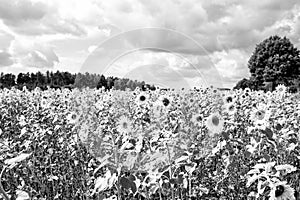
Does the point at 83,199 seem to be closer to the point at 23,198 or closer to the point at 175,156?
the point at 175,156

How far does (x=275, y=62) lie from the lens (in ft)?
104

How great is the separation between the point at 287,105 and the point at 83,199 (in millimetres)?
5015

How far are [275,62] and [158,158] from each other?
103 feet

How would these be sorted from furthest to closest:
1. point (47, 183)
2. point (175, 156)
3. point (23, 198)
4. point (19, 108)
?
point (19, 108) < point (47, 183) < point (175, 156) < point (23, 198)

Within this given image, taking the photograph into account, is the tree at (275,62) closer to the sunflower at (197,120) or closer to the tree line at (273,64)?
the tree line at (273,64)

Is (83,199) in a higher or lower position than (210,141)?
lower

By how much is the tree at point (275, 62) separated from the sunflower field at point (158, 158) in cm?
2492

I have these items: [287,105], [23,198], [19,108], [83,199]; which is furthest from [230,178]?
[19,108]

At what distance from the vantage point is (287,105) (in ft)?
24.4

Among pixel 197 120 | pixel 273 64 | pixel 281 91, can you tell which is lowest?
pixel 197 120

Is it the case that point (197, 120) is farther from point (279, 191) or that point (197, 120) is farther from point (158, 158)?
point (279, 191)

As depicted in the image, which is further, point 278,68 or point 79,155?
point 278,68

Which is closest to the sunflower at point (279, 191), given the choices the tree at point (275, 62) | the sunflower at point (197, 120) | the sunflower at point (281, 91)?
the sunflower at point (197, 120)

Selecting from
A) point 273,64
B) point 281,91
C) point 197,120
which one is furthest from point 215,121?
point 273,64
